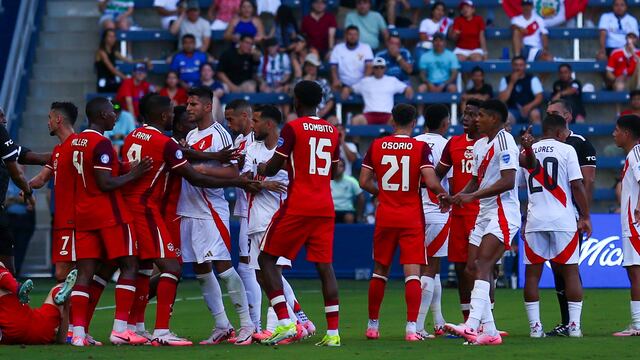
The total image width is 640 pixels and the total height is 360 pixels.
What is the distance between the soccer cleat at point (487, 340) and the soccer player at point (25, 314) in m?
3.83

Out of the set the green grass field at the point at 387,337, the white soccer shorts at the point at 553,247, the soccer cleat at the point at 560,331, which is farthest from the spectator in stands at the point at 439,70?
the soccer cleat at the point at 560,331

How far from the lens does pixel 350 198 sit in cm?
2344

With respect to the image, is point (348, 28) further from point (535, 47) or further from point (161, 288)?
point (161, 288)

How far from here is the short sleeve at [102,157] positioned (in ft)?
40.1

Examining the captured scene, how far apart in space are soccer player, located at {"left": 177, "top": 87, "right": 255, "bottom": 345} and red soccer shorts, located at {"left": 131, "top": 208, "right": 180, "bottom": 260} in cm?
36

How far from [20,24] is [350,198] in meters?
7.57

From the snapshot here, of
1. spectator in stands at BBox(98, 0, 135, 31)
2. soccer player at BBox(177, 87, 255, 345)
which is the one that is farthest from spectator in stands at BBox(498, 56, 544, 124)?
soccer player at BBox(177, 87, 255, 345)

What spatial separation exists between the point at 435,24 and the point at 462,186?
13235mm

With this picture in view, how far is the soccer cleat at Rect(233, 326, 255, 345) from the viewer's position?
12516 mm

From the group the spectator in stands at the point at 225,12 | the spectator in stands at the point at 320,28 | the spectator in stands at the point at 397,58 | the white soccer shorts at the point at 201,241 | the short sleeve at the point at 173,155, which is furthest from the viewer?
the spectator in stands at the point at 225,12

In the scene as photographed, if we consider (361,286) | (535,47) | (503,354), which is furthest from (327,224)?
(535,47)

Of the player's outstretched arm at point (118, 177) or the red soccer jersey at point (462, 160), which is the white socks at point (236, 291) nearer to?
the player's outstretched arm at point (118, 177)

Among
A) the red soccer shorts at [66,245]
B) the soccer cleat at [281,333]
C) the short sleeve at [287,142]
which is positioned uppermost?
the short sleeve at [287,142]

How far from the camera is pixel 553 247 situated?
13.4 metres
